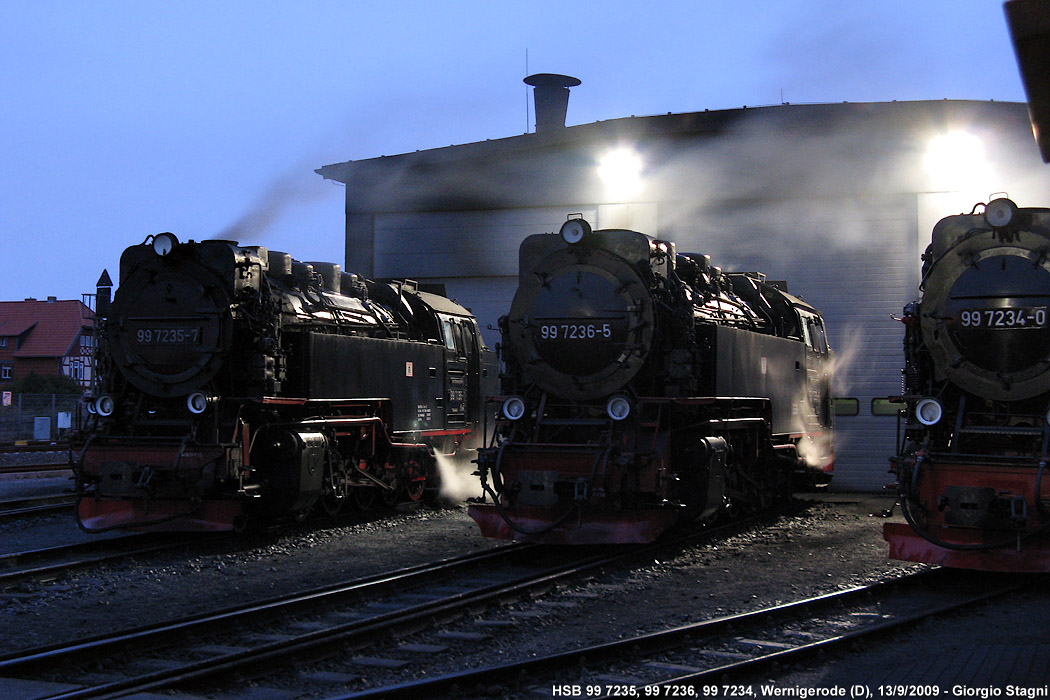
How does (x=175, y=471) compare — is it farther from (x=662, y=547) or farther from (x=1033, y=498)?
(x=1033, y=498)

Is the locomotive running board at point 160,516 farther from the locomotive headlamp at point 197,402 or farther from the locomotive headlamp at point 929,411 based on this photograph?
the locomotive headlamp at point 929,411

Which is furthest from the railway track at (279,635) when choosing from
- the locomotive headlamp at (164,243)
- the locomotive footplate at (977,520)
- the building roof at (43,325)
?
the building roof at (43,325)

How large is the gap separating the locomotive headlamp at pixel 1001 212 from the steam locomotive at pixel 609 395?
301cm

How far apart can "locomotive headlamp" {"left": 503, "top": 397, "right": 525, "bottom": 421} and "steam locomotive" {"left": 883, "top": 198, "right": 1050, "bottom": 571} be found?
12.0ft

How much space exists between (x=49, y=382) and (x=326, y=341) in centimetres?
3637

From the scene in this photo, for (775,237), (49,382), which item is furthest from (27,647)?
(49,382)

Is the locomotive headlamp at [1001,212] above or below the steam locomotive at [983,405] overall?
above

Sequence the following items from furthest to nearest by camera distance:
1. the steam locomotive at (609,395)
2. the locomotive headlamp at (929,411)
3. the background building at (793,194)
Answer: the background building at (793,194), the steam locomotive at (609,395), the locomotive headlamp at (929,411)

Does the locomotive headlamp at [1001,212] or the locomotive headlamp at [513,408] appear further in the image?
the locomotive headlamp at [513,408]

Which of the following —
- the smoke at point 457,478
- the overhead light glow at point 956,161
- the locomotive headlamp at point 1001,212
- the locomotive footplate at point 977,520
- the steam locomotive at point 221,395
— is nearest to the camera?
the locomotive footplate at point 977,520

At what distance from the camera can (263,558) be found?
35.0ft

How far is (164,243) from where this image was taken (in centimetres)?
1175

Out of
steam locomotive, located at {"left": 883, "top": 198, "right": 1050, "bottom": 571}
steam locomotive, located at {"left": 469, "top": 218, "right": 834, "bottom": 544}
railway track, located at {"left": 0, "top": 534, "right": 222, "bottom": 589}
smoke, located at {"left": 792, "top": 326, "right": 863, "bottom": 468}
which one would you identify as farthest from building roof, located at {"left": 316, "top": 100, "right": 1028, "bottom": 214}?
railway track, located at {"left": 0, "top": 534, "right": 222, "bottom": 589}

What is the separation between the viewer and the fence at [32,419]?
28.7 meters
